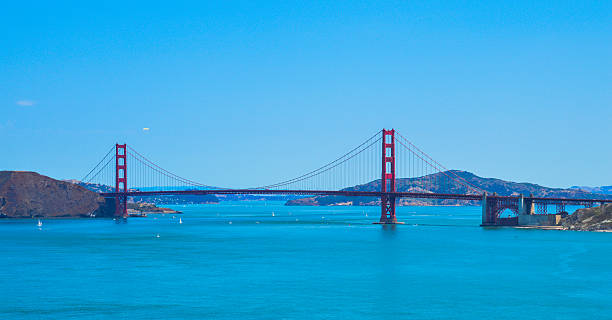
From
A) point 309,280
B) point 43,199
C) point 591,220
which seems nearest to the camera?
point 309,280

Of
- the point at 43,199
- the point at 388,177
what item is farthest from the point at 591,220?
the point at 43,199

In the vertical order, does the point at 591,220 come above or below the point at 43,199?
below

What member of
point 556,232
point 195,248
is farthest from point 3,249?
point 556,232

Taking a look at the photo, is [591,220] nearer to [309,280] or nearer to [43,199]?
[309,280]

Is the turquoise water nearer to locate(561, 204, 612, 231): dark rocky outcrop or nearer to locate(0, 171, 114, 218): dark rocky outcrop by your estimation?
locate(561, 204, 612, 231): dark rocky outcrop

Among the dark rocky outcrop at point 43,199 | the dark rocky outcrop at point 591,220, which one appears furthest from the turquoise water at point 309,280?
the dark rocky outcrop at point 43,199

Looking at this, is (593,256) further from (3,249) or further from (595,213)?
(3,249)
